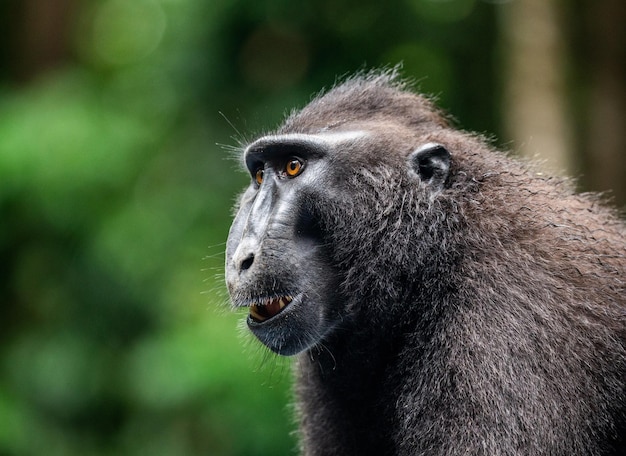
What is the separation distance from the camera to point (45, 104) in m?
9.02

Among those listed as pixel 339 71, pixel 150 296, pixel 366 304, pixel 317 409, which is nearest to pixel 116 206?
pixel 150 296

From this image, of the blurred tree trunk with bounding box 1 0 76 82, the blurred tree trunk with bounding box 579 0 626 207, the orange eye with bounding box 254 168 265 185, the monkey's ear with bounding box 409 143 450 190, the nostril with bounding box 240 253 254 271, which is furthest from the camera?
the blurred tree trunk with bounding box 1 0 76 82

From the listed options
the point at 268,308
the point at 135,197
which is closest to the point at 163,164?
the point at 135,197

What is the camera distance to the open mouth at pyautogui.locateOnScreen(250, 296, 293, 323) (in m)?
4.43

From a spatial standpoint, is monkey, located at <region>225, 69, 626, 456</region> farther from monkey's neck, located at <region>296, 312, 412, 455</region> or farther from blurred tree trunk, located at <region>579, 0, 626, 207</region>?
blurred tree trunk, located at <region>579, 0, 626, 207</region>

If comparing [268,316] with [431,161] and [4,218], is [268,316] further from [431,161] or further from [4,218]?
[4,218]

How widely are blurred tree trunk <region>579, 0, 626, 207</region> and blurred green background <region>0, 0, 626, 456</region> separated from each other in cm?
2

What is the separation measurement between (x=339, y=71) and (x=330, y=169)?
204 inches

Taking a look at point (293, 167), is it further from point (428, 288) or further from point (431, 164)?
point (428, 288)

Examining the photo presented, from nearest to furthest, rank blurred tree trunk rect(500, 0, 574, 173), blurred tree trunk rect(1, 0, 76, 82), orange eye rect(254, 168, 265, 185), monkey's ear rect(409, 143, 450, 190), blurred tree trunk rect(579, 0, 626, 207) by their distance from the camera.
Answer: monkey's ear rect(409, 143, 450, 190), orange eye rect(254, 168, 265, 185), blurred tree trunk rect(500, 0, 574, 173), blurred tree trunk rect(579, 0, 626, 207), blurred tree trunk rect(1, 0, 76, 82)

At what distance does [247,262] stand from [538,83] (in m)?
5.64

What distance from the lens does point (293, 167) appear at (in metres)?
4.66

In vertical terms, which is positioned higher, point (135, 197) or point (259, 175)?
point (135, 197)

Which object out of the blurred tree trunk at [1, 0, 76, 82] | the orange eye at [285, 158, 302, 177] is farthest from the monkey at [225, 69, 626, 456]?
the blurred tree trunk at [1, 0, 76, 82]
